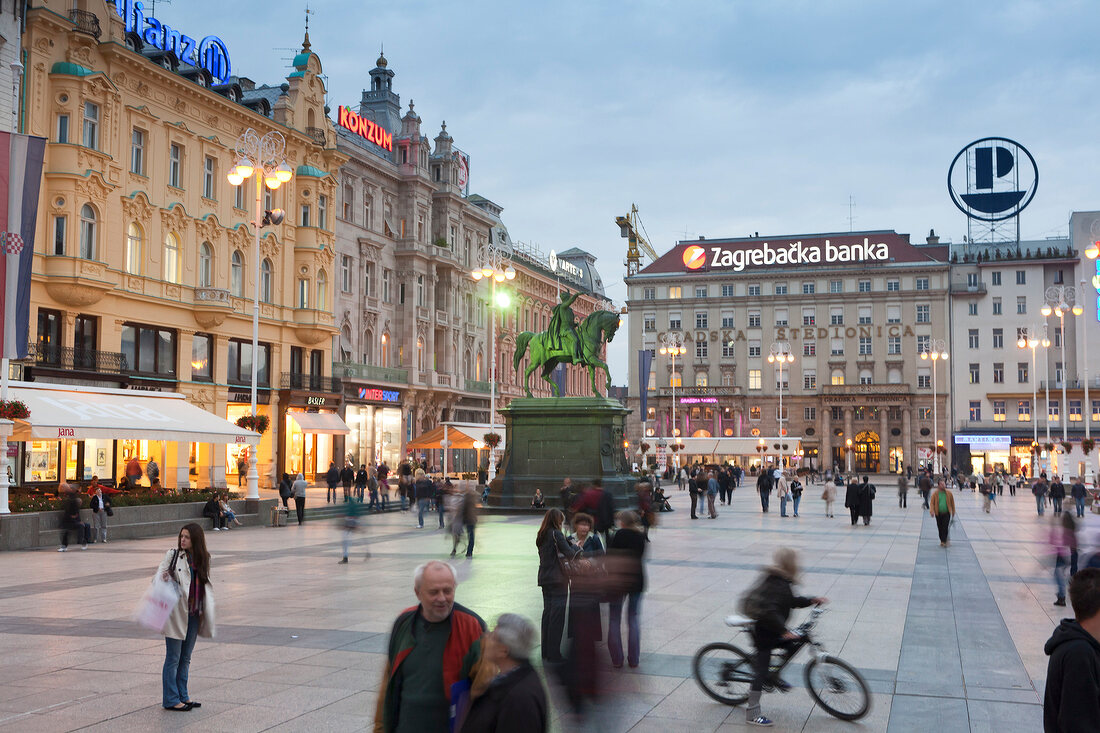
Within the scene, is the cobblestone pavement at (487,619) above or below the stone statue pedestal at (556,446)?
below

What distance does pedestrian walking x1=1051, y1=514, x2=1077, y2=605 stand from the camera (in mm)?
14922

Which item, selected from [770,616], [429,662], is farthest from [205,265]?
[429,662]

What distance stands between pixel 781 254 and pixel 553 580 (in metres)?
89.6

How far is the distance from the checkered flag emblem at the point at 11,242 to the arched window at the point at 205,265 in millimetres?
21232

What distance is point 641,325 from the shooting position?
99.4 metres

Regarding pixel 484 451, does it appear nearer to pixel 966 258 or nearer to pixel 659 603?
pixel 966 258

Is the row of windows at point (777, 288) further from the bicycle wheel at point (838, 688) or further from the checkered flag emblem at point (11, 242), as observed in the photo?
the bicycle wheel at point (838, 688)

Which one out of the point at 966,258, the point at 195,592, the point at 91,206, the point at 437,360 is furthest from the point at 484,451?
the point at 195,592

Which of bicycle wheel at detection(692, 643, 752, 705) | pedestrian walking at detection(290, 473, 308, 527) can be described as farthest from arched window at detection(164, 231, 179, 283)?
bicycle wheel at detection(692, 643, 752, 705)

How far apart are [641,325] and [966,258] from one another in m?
30.7

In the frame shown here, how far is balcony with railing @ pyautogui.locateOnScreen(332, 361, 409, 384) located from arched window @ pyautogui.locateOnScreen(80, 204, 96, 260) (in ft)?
57.4

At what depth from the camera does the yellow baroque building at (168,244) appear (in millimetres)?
35094

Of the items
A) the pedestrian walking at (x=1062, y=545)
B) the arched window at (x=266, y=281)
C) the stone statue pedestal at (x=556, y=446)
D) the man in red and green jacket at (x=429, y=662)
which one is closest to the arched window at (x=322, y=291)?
the arched window at (x=266, y=281)

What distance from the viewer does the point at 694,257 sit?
97875mm
